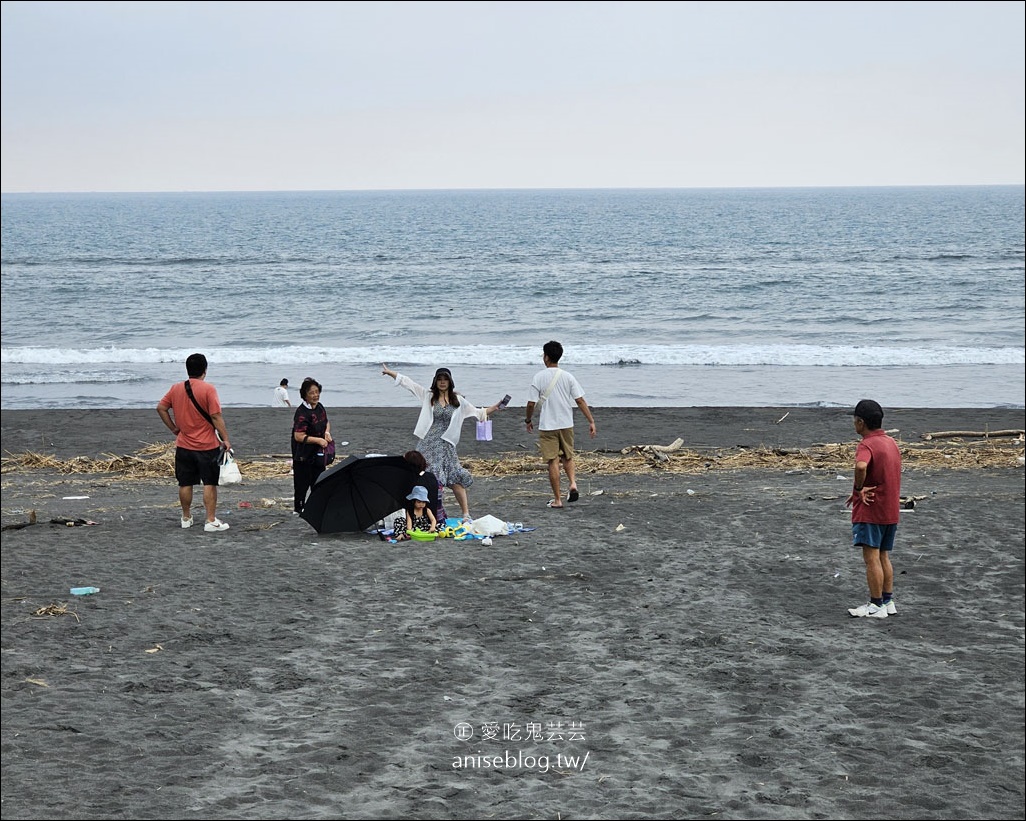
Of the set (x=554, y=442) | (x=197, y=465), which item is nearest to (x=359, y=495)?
(x=197, y=465)

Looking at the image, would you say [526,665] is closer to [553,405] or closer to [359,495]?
[359,495]

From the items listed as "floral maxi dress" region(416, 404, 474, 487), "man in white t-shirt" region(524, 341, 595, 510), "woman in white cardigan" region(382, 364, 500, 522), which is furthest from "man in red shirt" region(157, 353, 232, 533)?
Answer: "man in white t-shirt" region(524, 341, 595, 510)

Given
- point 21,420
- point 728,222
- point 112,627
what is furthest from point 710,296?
point 728,222

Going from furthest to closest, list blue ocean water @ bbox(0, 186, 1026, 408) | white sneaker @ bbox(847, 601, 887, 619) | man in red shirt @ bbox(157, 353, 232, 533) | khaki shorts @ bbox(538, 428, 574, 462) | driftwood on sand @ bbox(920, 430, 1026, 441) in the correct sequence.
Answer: blue ocean water @ bbox(0, 186, 1026, 408), driftwood on sand @ bbox(920, 430, 1026, 441), khaki shorts @ bbox(538, 428, 574, 462), man in red shirt @ bbox(157, 353, 232, 533), white sneaker @ bbox(847, 601, 887, 619)

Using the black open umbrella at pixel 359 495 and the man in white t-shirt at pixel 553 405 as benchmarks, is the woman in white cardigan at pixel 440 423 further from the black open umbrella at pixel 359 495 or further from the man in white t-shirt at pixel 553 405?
the man in white t-shirt at pixel 553 405

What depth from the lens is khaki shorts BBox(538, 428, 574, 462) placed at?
35.7 feet

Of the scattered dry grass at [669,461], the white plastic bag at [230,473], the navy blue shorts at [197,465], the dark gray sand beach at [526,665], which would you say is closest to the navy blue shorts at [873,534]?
the dark gray sand beach at [526,665]

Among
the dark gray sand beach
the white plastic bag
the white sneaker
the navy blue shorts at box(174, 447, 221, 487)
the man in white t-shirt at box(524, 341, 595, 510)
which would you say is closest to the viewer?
the dark gray sand beach

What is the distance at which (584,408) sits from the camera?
10.8 m

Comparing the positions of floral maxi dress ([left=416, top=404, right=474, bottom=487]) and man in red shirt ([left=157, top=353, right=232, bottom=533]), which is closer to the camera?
man in red shirt ([left=157, top=353, right=232, bottom=533])

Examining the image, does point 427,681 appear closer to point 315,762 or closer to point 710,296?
point 315,762

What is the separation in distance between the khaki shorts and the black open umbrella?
1496mm

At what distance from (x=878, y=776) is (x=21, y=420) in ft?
58.8

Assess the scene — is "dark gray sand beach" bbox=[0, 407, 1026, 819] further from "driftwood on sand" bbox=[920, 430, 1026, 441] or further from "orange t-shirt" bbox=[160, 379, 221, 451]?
"driftwood on sand" bbox=[920, 430, 1026, 441]
